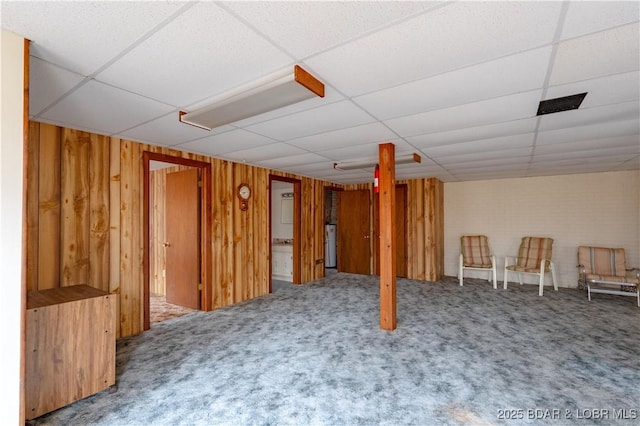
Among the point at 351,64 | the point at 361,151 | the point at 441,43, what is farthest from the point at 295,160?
the point at 441,43

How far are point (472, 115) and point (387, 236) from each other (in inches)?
61.2

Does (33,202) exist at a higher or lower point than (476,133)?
lower

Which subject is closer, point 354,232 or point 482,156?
point 482,156

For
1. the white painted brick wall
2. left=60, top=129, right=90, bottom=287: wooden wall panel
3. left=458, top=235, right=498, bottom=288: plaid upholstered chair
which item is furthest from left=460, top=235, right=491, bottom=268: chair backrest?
left=60, top=129, right=90, bottom=287: wooden wall panel

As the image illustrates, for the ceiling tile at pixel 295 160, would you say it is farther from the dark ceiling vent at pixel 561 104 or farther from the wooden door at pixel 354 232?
the wooden door at pixel 354 232

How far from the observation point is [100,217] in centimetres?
320

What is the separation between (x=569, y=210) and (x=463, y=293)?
280 cm

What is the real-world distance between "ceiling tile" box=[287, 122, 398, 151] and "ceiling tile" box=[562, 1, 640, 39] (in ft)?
5.10

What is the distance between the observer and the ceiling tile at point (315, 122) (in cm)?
244

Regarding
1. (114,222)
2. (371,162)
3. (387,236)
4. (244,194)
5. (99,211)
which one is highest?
(371,162)

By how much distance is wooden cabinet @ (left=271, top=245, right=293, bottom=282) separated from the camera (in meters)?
6.48

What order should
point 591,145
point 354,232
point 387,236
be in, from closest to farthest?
point 387,236 < point 591,145 < point 354,232

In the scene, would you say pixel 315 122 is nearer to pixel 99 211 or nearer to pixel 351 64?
pixel 351 64

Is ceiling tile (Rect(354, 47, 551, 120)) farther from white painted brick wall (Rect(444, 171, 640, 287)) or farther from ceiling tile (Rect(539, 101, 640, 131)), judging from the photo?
white painted brick wall (Rect(444, 171, 640, 287))
